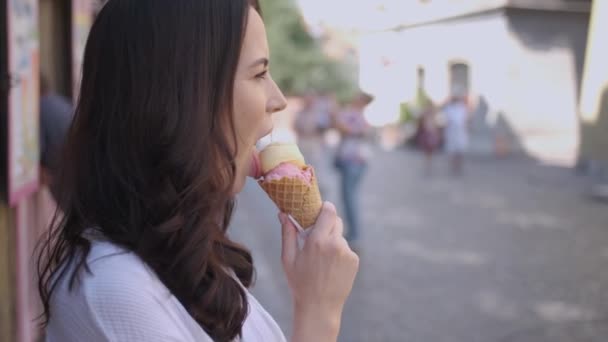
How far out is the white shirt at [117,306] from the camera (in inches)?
46.7

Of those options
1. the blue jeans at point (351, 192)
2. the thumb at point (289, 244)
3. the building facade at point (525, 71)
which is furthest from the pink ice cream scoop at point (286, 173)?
the building facade at point (525, 71)

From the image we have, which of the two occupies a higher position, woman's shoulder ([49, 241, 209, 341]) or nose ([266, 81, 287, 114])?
nose ([266, 81, 287, 114])

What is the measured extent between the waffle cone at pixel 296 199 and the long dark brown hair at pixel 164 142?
32cm

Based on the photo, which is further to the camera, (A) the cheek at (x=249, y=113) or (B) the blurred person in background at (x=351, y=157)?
(B) the blurred person in background at (x=351, y=157)

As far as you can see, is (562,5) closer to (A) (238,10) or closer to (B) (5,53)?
(B) (5,53)

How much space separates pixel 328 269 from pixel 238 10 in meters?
0.54

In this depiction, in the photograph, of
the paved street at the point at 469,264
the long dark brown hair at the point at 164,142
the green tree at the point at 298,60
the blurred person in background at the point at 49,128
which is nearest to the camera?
the long dark brown hair at the point at 164,142

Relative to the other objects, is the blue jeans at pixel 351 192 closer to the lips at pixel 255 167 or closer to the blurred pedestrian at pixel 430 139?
the lips at pixel 255 167

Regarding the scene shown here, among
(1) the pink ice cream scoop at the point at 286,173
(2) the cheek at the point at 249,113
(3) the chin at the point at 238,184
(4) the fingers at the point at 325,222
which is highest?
(2) the cheek at the point at 249,113

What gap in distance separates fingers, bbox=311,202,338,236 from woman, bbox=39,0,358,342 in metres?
0.20

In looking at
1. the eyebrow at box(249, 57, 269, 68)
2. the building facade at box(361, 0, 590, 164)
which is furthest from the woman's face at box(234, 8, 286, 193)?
the building facade at box(361, 0, 590, 164)

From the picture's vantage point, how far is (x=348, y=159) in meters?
8.55

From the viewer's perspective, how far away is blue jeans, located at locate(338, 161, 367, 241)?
838cm

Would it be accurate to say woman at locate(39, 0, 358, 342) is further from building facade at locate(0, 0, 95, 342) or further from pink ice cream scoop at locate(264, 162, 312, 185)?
building facade at locate(0, 0, 95, 342)
